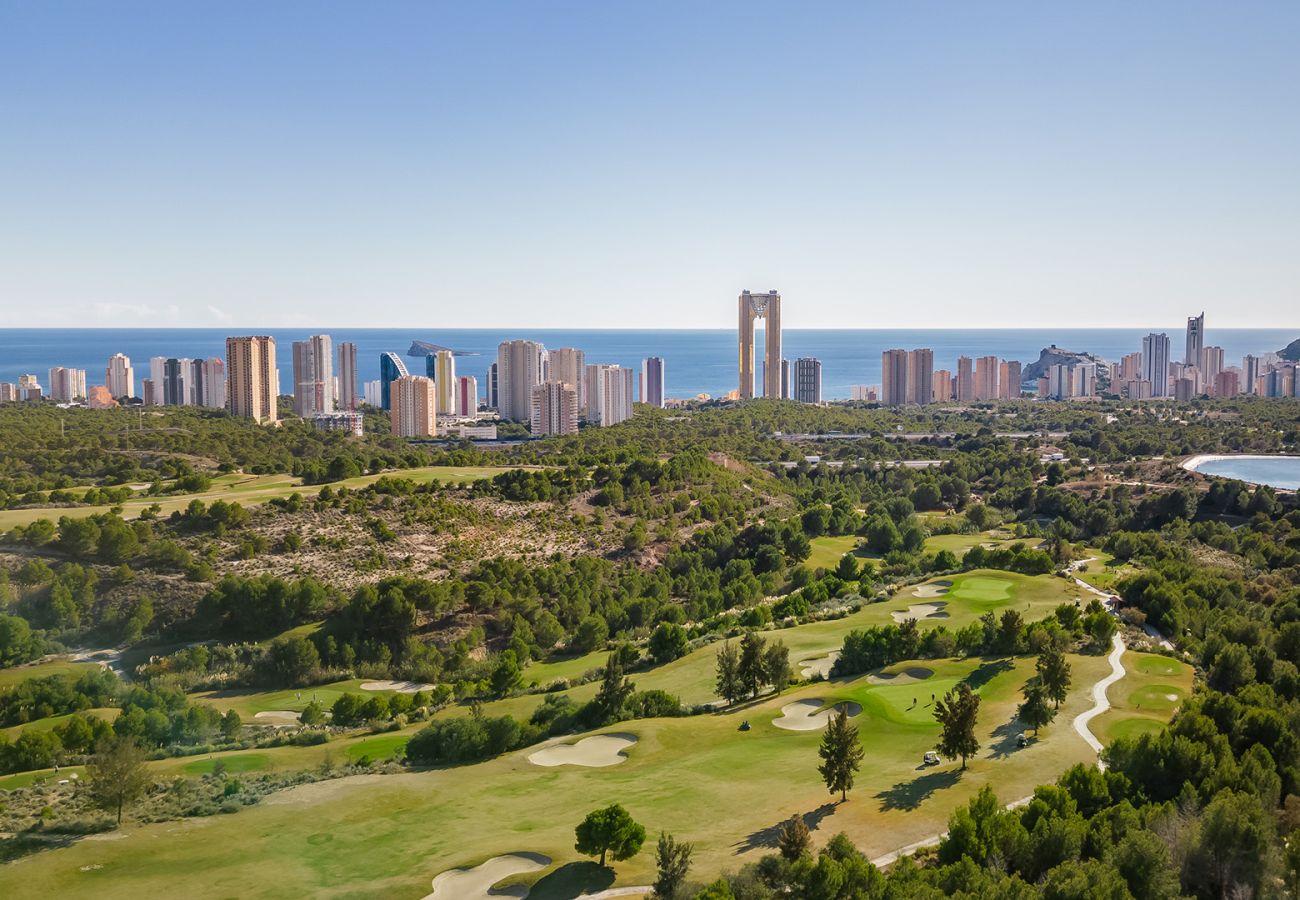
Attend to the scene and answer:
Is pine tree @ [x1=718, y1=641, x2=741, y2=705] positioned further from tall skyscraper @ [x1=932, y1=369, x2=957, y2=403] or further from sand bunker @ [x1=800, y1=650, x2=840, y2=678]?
tall skyscraper @ [x1=932, y1=369, x2=957, y2=403]

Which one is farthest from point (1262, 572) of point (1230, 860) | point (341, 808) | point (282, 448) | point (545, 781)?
point (282, 448)

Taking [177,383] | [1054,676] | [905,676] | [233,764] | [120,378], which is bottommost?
[233,764]

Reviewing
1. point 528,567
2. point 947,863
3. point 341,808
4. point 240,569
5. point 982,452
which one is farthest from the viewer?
point 982,452

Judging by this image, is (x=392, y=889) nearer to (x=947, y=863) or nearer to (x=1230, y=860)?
(x=947, y=863)

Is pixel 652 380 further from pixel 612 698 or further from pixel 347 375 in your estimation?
pixel 612 698

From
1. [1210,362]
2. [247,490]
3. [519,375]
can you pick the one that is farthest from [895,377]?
[247,490]

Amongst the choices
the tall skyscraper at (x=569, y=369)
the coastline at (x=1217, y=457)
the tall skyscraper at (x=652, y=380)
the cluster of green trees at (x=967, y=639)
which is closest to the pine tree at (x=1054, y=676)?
the cluster of green trees at (x=967, y=639)

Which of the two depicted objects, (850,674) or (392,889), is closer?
(392,889)
